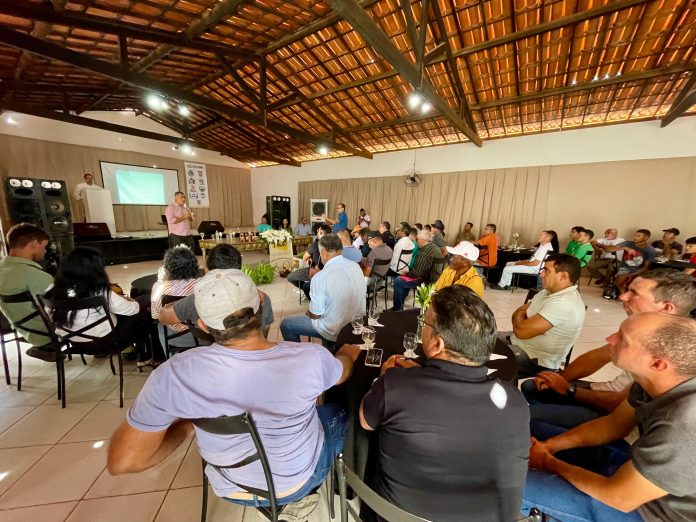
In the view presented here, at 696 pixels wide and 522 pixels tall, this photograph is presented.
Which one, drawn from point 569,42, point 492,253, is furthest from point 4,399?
point 569,42

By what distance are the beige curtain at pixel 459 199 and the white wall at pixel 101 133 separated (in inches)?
213

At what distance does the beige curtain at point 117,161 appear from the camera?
21.3ft

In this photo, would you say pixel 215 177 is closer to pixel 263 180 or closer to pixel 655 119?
pixel 263 180

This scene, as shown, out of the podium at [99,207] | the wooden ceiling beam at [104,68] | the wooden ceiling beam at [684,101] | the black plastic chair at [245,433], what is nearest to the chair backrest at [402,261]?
the black plastic chair at [245,433]

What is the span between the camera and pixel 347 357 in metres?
1.33

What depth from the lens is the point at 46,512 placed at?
4.42 ft

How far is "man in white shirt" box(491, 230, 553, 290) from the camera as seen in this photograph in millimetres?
4832

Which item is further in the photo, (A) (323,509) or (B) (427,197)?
(B) (427,197)

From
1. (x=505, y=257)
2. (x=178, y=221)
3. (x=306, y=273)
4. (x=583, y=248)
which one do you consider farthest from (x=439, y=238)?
(x=178, y=221)

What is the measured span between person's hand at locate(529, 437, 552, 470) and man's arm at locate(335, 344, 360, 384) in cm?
79

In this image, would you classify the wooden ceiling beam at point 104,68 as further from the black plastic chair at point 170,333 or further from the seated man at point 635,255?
the seated man at point 635,255

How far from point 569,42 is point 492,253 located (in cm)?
334

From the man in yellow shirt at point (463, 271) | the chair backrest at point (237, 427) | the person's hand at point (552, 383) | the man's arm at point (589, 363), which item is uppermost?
the man in yellow shirt at point (463, 271)

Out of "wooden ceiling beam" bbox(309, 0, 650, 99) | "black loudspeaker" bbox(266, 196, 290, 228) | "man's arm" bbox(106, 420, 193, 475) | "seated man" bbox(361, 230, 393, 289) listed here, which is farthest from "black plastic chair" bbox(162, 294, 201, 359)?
"black loudspeaker" bbox(266, 196, 290, 228)
